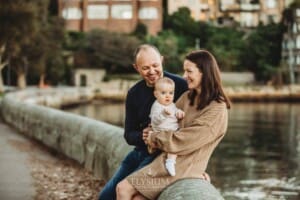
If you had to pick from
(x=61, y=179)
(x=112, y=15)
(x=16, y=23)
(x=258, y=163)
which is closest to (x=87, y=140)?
(x=61, y=179)

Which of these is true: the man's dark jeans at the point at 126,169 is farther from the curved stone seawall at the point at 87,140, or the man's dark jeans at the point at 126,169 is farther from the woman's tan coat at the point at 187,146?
the curved stone seawall at the point at 87,140

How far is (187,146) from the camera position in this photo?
5070mm

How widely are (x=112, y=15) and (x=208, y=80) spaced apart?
101035 mm

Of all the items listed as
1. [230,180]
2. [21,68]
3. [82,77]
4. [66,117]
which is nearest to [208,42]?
[82,77]

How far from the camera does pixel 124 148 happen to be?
8703mm

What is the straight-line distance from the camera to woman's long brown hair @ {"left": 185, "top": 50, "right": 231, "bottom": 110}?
512 cm

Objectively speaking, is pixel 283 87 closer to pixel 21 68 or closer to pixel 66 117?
pixel 21 68

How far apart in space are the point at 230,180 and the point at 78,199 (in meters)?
13.2

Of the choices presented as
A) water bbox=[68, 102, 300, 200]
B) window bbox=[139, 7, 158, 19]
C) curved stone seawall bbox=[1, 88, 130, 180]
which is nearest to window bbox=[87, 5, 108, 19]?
window bbox=[139, 7, 158, 19]

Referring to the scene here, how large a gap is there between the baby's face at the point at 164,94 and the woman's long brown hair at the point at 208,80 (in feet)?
0.80

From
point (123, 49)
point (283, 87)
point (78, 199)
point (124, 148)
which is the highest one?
point (124, 148)

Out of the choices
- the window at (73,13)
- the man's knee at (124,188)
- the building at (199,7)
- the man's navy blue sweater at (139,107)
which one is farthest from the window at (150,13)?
the man's knee at (124,188)

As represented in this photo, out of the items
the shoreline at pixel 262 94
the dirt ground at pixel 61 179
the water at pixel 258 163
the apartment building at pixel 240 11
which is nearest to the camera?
the dirt ground at pixel 61 179

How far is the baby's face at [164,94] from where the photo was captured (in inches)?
207
